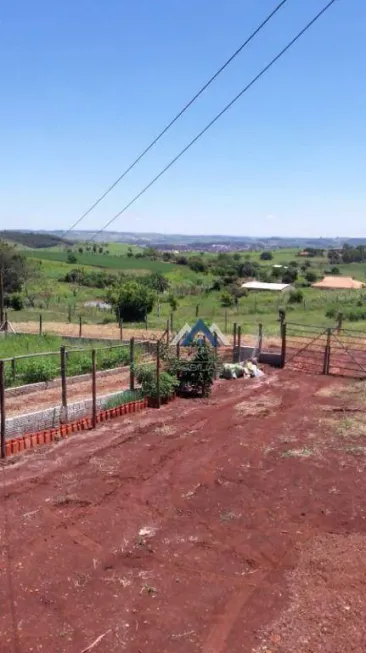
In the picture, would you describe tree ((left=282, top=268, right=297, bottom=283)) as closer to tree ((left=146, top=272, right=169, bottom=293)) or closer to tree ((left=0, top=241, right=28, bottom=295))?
tree ((left=146, top=272, right=169, bottom=293))

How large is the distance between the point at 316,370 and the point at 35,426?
11184 mm

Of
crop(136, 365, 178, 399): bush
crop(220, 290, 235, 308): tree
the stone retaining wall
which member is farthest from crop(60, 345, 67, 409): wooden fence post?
crop(220, 290, 235, 308): tree

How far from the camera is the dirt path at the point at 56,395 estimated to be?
1404 cm

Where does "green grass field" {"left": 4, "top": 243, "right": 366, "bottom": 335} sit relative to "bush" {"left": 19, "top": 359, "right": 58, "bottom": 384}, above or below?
below

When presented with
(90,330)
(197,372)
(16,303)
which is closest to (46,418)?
(197,372)

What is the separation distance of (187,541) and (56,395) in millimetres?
8181

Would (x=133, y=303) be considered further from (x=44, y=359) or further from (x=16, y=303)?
(x=44, y=359)

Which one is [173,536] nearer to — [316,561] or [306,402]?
[316,561]

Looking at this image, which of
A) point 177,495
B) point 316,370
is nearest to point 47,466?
point 177,495

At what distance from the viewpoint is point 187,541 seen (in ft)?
26.4

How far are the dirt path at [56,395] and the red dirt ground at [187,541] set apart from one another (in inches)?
78.1

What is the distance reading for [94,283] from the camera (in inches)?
2837

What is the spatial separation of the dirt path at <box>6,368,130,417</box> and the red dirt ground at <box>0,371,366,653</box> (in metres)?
1.98

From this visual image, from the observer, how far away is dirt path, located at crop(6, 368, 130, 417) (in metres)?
14.0
